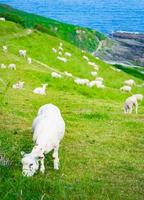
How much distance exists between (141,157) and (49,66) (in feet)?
180

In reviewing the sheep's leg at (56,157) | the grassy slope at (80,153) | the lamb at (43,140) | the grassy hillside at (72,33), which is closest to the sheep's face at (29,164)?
the lamb at (43,140)

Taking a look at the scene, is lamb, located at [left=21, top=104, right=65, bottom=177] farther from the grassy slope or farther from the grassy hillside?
the grassy hillside

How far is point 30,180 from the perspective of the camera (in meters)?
13.6

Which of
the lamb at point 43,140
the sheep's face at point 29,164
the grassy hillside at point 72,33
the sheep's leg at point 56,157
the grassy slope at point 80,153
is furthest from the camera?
the grassy hillside at point 72,33

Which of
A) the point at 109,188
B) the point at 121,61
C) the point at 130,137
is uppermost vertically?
the point at 121,61

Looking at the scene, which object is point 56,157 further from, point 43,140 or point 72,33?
point 72,33

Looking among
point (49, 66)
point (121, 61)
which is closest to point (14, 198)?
point (49, 66)

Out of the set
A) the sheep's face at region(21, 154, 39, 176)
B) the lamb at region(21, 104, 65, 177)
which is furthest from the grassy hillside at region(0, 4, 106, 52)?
the sheep's face at region(21, 154, 39, 176)

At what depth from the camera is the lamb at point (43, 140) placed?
46.1ft

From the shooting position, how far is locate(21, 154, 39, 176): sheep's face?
13922 mm

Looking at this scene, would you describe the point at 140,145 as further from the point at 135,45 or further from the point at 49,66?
the point at 135,45

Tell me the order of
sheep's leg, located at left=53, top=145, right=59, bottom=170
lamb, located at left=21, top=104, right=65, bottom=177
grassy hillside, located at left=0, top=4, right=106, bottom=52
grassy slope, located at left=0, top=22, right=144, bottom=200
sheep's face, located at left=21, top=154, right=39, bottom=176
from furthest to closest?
grassy hillside, located at left=0, top=4, right=106, bottom=52 < sheep's leg, located at left=53, top=145, right=59, bottom=170 < lamb, located at left=21, top=104, right=65, bottom=177 < sheep's face, located at left=21, top=154, right=39, bottom=176 < grassy slope, located at left=0, top=22, right=144, bottom=200

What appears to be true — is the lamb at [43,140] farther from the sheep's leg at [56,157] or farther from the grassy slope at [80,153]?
the grassy slope at [80,153]

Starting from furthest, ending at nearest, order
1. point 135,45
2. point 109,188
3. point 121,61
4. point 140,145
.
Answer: point 135,45
point 121,61
point 140,145
point 109,188
